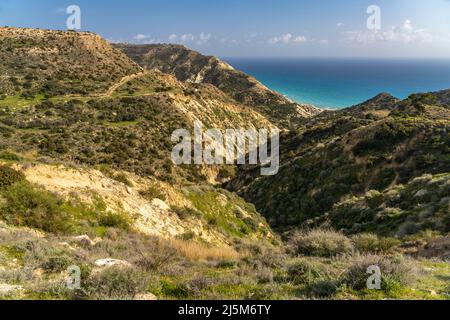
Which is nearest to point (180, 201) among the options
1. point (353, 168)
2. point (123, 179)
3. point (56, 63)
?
point (123, 179)

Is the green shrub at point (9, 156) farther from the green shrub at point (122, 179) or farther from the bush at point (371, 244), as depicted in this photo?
the bush at point (371, 244)

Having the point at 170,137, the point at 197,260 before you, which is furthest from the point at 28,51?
the point at 197,260

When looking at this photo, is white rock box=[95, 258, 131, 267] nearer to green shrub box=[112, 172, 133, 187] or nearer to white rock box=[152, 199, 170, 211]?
white rock box=[152, 199, 170, 211]

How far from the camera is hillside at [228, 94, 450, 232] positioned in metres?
32.1

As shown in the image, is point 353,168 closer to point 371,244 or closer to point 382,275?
point 371,244

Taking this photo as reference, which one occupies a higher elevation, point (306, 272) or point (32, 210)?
point (32, 210)

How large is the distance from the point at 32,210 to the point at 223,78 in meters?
148

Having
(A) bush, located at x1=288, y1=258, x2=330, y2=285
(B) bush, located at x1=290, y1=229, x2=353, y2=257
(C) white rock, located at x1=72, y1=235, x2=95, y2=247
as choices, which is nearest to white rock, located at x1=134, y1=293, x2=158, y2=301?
(A) bush, located at x1=288, y1=258, x2=330, y2=285

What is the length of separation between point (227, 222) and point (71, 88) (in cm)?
4781

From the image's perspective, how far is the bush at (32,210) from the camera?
12750mm

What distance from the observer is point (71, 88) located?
60.5 meters

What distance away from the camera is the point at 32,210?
1324 cm

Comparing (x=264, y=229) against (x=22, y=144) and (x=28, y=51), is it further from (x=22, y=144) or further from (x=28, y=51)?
(x=28, y=51)

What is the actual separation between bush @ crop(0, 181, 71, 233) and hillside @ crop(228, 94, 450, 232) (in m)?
19.1
